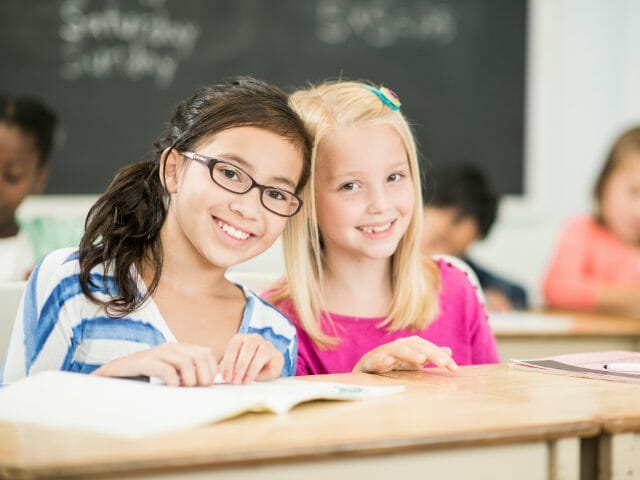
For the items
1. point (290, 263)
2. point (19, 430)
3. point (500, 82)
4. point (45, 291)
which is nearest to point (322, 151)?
point (290, 263)

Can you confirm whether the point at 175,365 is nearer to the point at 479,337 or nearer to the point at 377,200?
the point at 377,200

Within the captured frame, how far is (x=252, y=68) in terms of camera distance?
4355mm

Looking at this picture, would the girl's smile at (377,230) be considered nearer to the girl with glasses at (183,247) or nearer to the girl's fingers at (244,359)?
the girl with glasses at (183,247)

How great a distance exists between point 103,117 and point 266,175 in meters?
2.63

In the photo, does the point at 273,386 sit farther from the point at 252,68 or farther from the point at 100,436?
the point at 252,68

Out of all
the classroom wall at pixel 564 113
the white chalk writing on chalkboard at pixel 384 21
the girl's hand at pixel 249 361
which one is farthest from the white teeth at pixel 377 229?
the classroom wall at pixel 564 113

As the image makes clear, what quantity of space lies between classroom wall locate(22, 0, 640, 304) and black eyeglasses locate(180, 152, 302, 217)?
10.5 feet

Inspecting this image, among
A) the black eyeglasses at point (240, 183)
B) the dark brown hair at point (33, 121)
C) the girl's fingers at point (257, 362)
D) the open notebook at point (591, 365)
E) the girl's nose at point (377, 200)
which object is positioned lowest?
the open notebook at point (591, 365)

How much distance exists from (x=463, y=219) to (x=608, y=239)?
71cm

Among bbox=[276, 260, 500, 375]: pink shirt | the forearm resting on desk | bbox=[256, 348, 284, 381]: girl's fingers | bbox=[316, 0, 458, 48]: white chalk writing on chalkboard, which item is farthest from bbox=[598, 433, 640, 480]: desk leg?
bbox=[316, 0, 458, 48]: white chalk writing on chalkboard

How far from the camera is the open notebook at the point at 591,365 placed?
1.49m

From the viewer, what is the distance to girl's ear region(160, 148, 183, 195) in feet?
5.62

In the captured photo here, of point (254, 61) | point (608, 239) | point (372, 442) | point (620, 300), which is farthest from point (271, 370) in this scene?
point (254, 61)

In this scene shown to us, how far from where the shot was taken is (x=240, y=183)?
5.30ft
